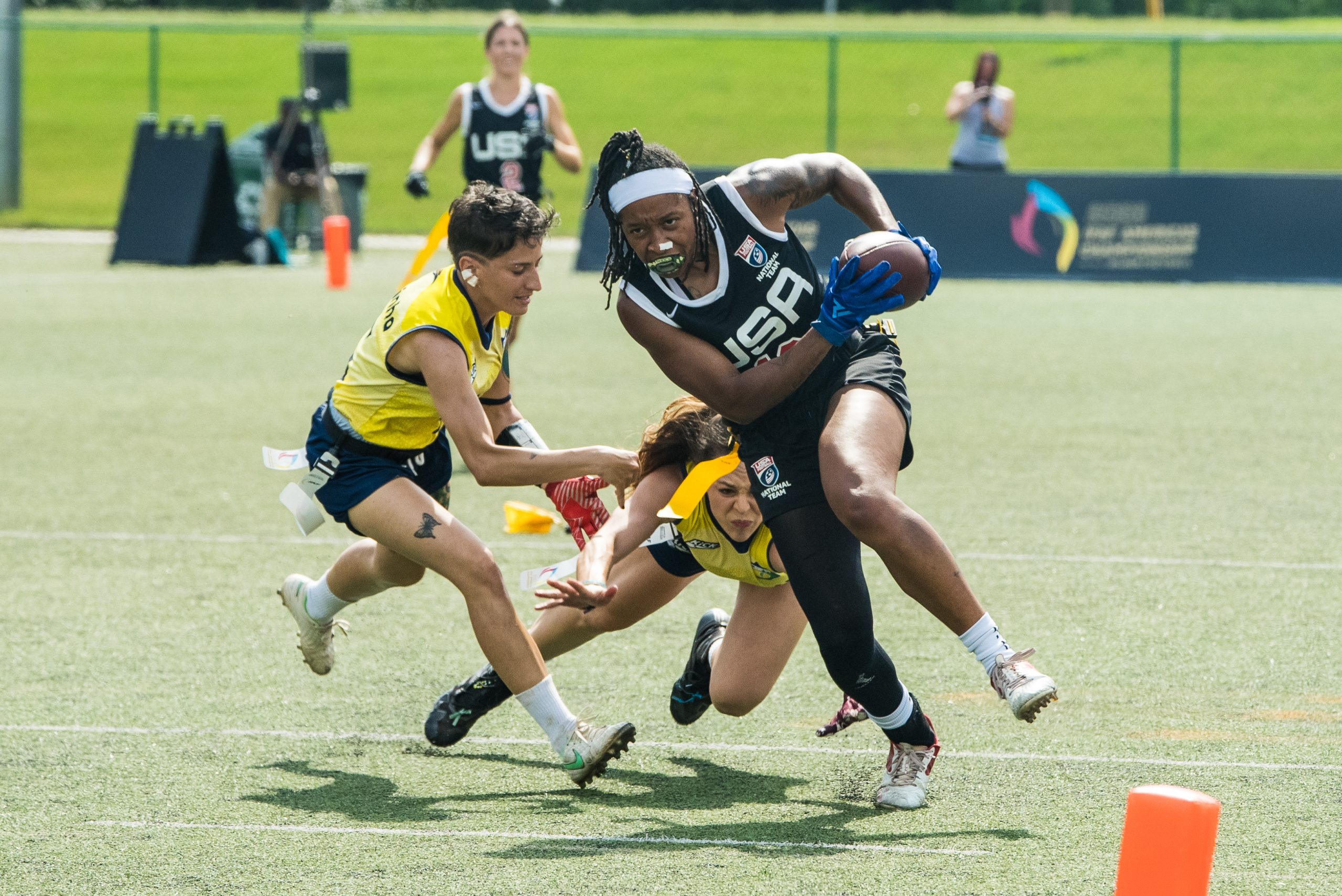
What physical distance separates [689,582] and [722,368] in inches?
39.4

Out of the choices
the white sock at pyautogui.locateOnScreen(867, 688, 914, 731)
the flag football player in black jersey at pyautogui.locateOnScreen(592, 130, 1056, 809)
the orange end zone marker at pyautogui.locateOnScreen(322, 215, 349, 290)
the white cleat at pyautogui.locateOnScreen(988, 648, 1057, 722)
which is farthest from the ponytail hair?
the orange end zone marker at pyautogui.locateOnScreen(322, 215, 349, 290)

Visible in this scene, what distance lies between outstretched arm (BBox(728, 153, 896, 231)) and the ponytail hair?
63 cm

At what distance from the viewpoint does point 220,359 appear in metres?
12.9

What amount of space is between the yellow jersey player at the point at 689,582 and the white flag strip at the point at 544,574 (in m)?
0.17

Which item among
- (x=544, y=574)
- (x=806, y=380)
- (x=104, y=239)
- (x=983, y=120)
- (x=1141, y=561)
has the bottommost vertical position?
(x=104, y=239)

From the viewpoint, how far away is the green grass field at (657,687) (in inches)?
162

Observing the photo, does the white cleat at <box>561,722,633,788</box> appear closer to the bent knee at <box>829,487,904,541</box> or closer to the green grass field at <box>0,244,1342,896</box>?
the green grass field at <box>0,244,1342,896</box>

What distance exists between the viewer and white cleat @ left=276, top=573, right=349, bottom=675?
17.9 ft

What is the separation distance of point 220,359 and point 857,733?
8757mm

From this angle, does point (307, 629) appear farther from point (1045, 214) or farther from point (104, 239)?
point (104, 239)

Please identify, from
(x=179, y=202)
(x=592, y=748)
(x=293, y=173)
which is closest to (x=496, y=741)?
(x=592, y=748)

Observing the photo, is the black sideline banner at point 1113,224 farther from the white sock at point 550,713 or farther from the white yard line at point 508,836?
the white yard line at point 508,836

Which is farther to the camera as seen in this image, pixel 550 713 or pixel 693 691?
pixel 693 691

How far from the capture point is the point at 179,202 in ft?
61.5
